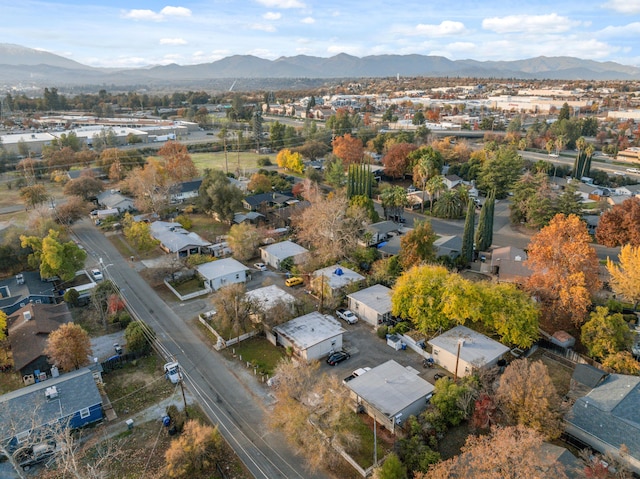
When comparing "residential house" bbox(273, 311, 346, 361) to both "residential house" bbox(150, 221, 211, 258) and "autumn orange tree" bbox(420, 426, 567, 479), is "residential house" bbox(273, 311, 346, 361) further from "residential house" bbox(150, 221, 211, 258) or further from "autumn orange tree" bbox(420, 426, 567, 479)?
"residential house" bbox(150, 221, 211, 258)

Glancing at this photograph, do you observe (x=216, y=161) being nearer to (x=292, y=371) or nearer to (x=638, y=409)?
(x=292, y=371)

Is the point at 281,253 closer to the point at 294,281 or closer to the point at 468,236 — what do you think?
the point at 294,281

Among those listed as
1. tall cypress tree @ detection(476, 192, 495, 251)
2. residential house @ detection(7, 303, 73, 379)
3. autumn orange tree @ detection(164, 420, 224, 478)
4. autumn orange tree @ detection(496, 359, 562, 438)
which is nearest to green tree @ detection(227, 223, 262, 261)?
residential house @ detection(7, 303, 73, 379)

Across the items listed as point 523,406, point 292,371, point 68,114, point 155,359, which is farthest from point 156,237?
point 68,114

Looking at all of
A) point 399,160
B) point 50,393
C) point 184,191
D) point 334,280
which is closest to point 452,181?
point 399,160

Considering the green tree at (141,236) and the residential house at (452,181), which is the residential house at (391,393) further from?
the residential house at (452,181)

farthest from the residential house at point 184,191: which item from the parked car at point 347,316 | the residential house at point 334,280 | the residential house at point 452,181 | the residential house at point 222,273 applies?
the residential house at point 452,181
